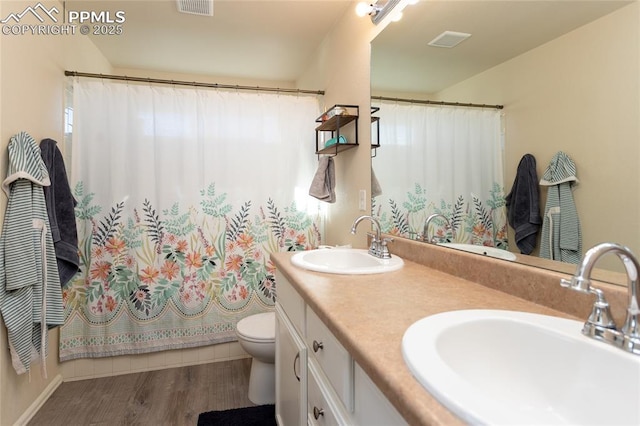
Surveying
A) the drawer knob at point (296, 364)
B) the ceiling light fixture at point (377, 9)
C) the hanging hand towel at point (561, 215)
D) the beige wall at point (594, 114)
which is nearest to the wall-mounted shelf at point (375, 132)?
the ceiling light fixture at point (377, 9)

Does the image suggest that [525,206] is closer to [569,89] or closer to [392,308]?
[569,89]

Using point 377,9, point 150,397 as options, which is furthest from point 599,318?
point 150,397

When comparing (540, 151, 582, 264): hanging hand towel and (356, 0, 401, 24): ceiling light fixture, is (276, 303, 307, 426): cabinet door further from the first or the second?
(356, 0, 401, 24): ceiling light fixture

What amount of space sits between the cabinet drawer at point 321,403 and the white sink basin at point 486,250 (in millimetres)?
672

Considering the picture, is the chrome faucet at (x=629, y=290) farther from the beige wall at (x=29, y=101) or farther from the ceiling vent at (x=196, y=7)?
the ceiling vent at (x=196, y=7)

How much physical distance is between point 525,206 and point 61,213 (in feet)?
7.51

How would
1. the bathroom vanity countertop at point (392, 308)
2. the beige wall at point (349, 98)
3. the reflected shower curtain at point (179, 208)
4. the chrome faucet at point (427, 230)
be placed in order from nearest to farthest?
the bathroom vanity countertop at point (392, 308) < the chrome faucet at point (427, 230) < the beige wall at point (349, 98) < the reflected shower curtain at point (179, 208)

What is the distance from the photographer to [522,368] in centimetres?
69

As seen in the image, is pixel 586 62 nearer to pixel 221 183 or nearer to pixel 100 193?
pixel 221 183

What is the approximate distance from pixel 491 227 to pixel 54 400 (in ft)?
8.37

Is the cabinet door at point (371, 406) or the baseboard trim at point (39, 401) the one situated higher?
the cabinet door at point (371, 406)

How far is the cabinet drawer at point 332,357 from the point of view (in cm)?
75

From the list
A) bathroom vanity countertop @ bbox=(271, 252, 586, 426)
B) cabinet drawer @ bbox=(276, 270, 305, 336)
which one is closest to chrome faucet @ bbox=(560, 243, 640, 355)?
bathroom vanity countertop @ bbox=(271, 252, 586, 426)

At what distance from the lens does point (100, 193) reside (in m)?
2.17
